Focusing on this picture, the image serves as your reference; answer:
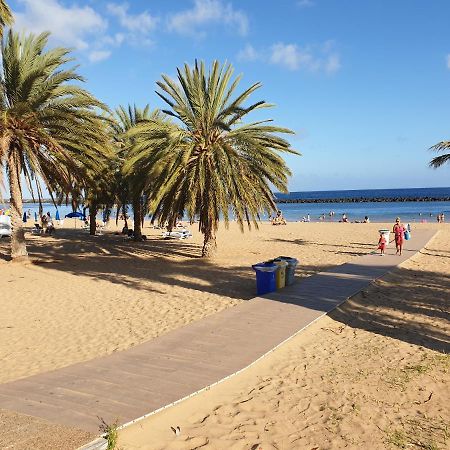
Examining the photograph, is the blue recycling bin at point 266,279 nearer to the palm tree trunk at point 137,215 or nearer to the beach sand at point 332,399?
the beach sand at point 332,399

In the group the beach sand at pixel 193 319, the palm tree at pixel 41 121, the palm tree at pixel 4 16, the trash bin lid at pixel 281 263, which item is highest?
the palm tree at pixel 4 16

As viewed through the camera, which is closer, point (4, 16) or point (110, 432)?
point (110, 432)

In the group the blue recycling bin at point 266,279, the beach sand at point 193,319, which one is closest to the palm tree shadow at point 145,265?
the beach sand at point 193,319

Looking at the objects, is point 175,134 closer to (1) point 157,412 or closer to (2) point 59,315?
(2) point 59,315

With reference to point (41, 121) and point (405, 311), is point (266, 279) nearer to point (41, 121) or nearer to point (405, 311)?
point (405, 311)

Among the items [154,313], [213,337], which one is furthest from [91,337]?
[213,337]

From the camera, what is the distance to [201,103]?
620 inches

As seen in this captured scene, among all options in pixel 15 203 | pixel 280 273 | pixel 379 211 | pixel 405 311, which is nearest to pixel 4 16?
pixel 15 203

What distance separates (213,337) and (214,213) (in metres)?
7.97

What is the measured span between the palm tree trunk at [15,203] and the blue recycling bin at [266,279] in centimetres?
974

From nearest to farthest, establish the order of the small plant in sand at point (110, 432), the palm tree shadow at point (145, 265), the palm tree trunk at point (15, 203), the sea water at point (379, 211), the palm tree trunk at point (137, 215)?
the small plant in sand at point (110, 432) < the palm tree shadow at point (145, 265) < the palm tree trunk at point (15, 203) < the palm tree trunk at point (137, 215) < the sea water at point (379, 211)

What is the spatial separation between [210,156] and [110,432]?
1162 cm

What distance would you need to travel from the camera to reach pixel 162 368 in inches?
236

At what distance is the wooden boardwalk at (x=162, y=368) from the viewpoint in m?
4.75
